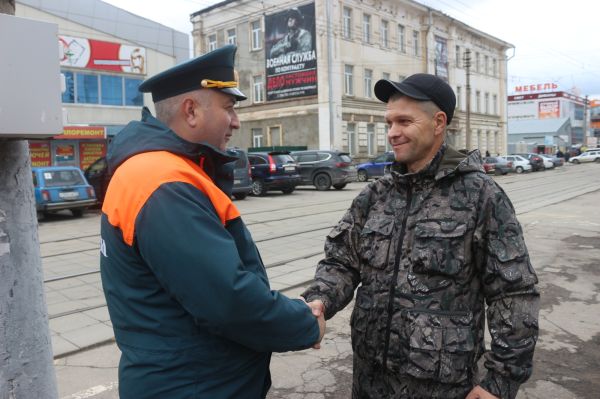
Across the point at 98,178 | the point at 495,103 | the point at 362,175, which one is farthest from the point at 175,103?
the point at 495,103

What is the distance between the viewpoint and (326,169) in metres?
20.9

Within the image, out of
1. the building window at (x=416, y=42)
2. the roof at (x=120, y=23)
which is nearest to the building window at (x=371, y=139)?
the building window at (x=416, y=42)

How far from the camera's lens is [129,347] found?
1.64 meters

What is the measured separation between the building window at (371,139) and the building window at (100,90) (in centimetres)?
1551

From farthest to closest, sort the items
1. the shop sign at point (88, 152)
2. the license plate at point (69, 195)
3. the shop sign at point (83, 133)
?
the shop sign at point (88, 152)
the shop sign at point (83, 133)
the license plate at point (69, 195)

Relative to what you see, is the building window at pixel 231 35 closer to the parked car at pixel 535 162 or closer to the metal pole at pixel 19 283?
the parked car at pixel 535 162

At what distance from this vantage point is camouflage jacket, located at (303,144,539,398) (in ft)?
6.09

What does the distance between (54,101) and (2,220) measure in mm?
597

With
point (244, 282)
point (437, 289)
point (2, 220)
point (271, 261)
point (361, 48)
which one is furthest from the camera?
point (361, 48)

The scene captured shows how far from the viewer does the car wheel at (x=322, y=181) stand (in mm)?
20875

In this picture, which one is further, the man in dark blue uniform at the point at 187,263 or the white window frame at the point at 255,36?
the white window frame at the point at 255,36

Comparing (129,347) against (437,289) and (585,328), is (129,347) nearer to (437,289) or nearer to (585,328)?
(437,289)

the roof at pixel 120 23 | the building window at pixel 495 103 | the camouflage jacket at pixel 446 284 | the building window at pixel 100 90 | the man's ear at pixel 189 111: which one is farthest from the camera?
the building window at pixel 495 103

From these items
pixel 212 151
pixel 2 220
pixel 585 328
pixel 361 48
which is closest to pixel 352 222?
pixel 212 151
